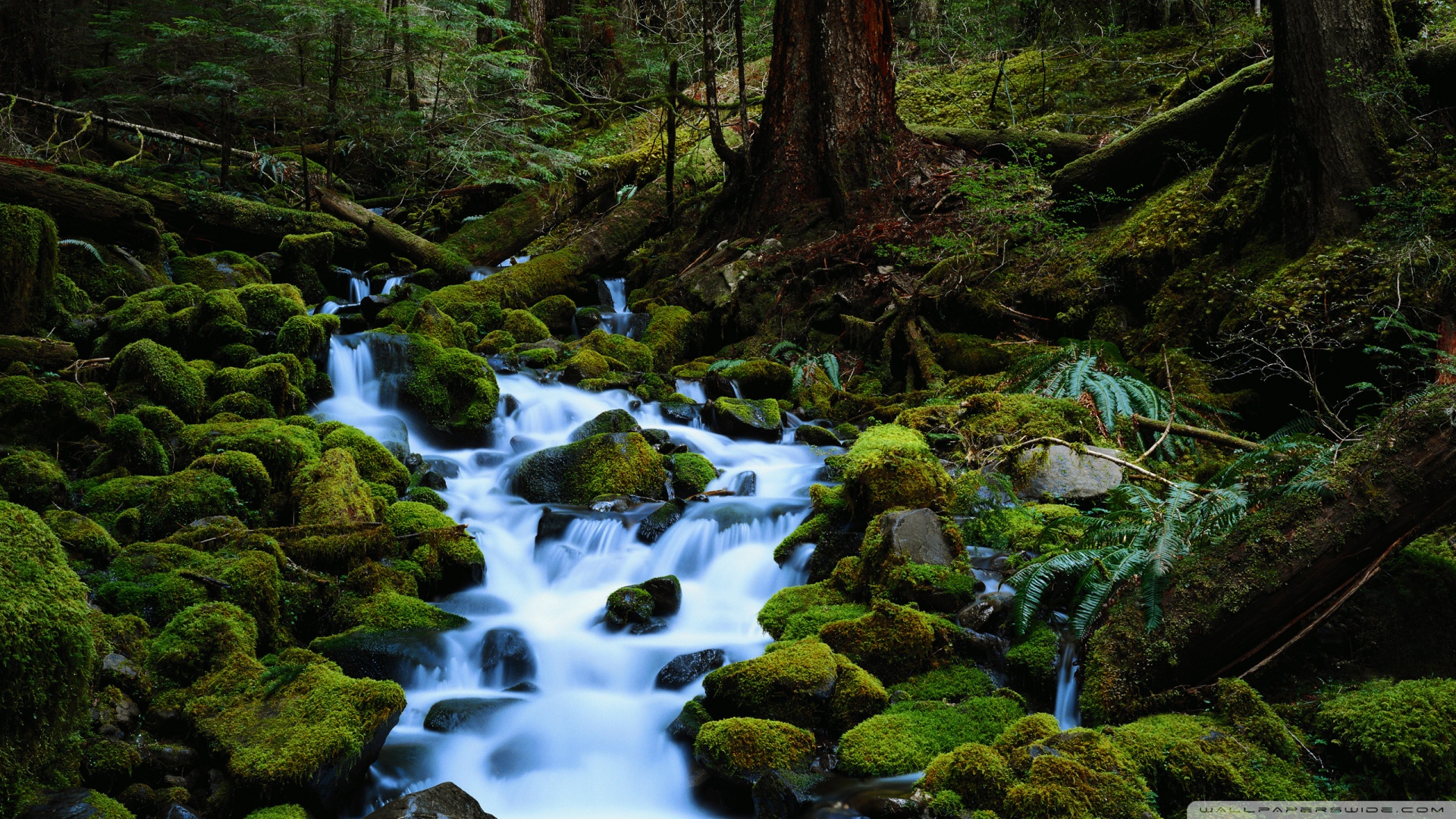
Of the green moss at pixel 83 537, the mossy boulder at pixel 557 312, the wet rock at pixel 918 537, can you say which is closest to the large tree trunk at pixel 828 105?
the mossy boulder at pixel 557 312

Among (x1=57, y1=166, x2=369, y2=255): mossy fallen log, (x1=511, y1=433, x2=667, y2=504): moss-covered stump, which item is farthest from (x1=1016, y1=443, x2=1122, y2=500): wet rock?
(x1=57, y1=166, x2=369, y2=255): mossy fallen log

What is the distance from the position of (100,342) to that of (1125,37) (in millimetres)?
14633

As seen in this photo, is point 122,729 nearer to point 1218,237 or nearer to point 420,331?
point 420,331

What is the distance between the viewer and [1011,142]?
11734 mm

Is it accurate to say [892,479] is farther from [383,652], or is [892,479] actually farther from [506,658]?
[383,652]

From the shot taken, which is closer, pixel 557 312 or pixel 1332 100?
pixel 1332 100

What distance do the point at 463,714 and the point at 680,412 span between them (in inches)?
194

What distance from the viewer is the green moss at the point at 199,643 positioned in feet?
13.3

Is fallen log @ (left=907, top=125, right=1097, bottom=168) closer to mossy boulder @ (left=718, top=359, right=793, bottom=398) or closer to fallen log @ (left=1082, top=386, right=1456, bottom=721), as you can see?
mossy boulder @ (left=718, top=359, right=793, bottom=398)

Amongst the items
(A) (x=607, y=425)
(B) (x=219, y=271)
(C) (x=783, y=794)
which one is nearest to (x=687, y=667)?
(C) (x=783, y=794)

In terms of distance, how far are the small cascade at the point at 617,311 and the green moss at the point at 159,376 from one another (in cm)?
555

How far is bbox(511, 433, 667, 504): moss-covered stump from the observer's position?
24.2 feet

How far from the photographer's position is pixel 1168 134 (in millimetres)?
8805

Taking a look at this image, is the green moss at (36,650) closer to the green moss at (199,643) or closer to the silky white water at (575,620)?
the green moss at (199,643)
